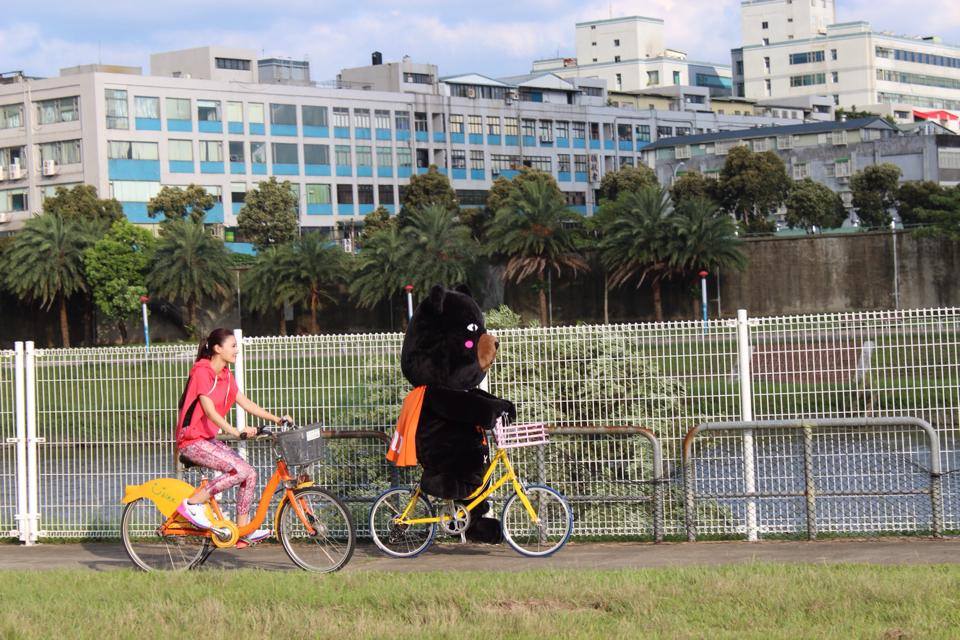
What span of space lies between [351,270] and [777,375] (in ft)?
159

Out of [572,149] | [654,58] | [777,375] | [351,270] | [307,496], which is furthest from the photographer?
[654,58]

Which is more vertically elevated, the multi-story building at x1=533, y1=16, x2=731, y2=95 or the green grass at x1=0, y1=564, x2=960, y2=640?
the multi-story building at x1=533, y1=16, x2=731, y2=95

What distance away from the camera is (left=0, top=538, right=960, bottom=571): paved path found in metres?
9.54

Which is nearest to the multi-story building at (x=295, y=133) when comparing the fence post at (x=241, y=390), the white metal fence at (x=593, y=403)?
the white metal fence at (x=593, y=403)

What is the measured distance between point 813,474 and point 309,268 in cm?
4845

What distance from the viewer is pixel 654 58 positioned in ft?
482

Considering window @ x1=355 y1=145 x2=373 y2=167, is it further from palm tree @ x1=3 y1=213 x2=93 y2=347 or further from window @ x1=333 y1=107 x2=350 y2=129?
palm tree @ x1=3 y1=213 x2=93 y2=347

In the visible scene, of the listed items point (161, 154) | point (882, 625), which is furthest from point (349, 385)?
point (161, 154)

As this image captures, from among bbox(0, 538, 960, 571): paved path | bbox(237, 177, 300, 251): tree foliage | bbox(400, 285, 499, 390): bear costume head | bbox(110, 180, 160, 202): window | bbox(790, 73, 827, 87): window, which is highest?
bbox(790, 73, 827, 87): window

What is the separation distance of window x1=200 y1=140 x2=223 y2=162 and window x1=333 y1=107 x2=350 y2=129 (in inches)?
336

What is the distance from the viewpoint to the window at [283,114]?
82500mm

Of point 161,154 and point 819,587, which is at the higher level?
point 161,154

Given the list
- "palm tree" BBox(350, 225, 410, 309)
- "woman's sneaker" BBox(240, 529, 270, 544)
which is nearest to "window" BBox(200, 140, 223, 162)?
"palm tree" BBox(350, 225, 410, 309)

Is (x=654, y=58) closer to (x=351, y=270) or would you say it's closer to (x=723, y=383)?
(x=351, y=270)
